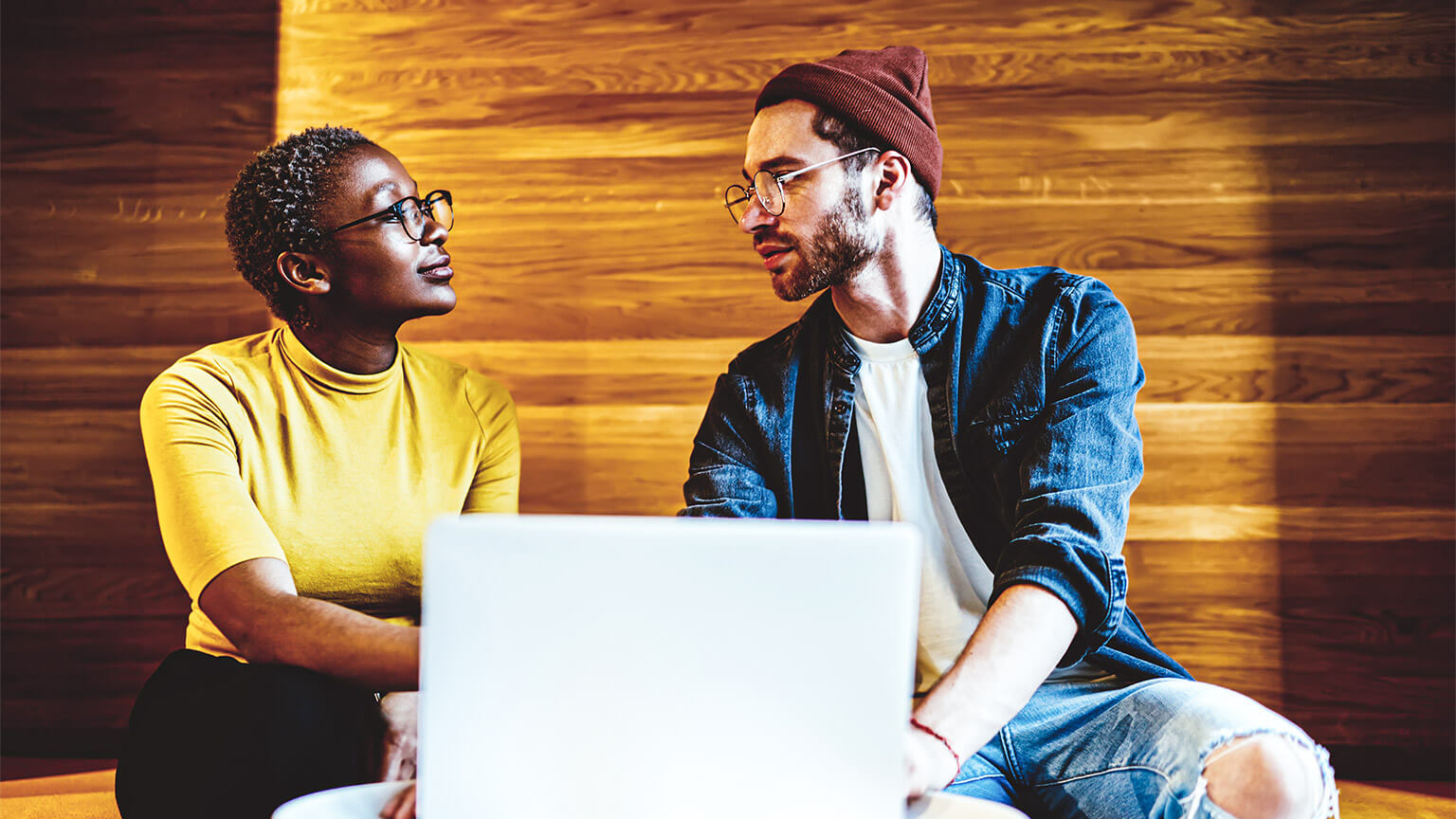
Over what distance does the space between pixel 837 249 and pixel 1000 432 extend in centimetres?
37

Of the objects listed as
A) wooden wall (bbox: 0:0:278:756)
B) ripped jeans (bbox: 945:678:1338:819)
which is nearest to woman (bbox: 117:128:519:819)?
wooden wall (bbox: 0:0:278:756)

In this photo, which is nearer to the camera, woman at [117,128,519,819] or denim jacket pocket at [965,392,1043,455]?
woman at [117,128,519,819]

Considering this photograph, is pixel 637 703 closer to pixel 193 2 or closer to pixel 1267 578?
pixel 1267 578

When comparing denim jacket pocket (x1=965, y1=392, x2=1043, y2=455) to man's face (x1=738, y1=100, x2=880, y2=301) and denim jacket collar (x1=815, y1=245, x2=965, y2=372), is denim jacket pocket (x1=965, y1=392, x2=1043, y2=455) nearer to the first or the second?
denim jacket collar (x1=815, y1=245, x2=965, y2=372)

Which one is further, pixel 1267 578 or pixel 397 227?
pixel 1267 578

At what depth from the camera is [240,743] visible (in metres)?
1.25

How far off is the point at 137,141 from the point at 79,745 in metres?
1.28

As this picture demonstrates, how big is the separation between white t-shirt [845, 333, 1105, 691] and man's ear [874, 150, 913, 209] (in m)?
0.22

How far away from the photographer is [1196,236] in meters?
1.96

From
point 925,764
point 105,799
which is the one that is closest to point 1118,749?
point 925,764

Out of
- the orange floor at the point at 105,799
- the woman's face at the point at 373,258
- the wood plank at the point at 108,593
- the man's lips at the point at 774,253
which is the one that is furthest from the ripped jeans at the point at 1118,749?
the wood plank at the point at 108,593

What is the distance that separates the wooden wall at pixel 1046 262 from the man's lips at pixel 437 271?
363mm

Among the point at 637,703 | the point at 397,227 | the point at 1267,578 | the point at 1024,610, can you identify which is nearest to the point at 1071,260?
the point at 1267,578

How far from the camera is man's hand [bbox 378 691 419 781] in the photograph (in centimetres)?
139
